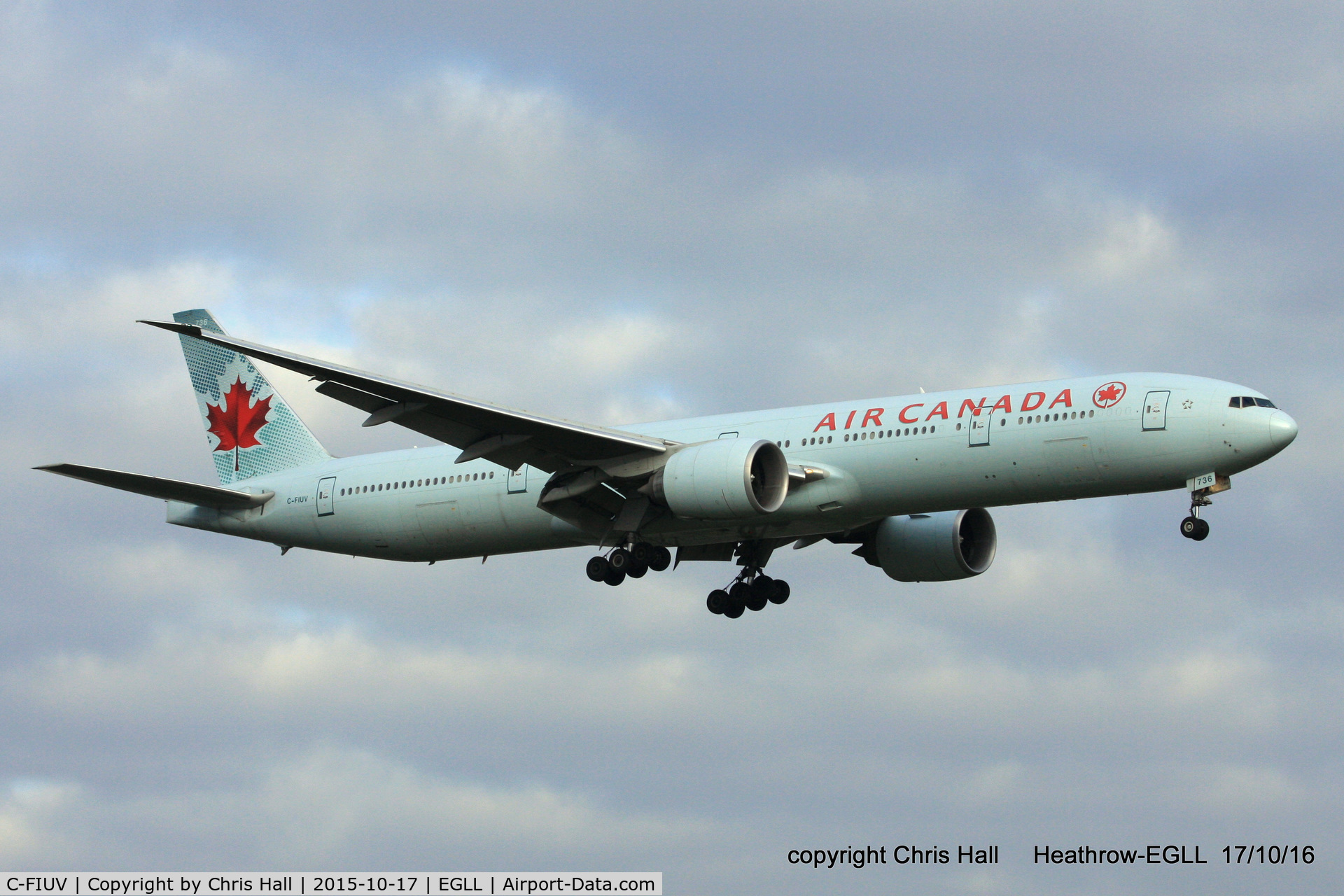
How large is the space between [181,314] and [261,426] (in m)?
4.51

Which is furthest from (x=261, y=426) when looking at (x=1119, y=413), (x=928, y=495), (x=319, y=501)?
(x=1119, y=413)

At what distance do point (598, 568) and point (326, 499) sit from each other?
881 centimetres

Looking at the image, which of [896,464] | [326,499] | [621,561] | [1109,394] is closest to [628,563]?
[621,561]

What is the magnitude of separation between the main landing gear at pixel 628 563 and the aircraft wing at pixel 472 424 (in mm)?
2418

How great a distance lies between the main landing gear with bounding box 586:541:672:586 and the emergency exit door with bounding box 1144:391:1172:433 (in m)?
11.8

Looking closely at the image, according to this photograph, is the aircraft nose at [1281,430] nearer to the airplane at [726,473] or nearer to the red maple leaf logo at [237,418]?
the airplane at [726,473]

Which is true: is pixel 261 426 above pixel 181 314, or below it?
below

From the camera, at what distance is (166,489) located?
45500 mm

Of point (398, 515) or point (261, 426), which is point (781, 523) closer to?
point (398, 515)

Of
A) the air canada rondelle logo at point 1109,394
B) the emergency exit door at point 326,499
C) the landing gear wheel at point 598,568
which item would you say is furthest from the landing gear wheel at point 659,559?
the air canada rondelle logo at point 1109,394

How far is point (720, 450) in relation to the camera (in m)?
39.8

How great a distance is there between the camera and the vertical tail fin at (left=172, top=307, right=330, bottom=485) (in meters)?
50.1

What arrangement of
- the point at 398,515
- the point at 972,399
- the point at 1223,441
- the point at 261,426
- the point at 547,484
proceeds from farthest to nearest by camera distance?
the point at 261,426 → the point at 398,515 → the point at 547,484 → the point at 972,399 → the point at 1223,441

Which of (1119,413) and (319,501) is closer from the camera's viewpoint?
(1119,413)
